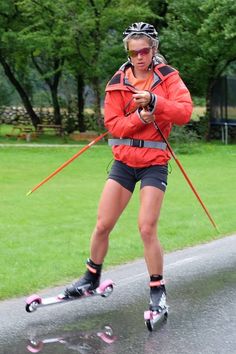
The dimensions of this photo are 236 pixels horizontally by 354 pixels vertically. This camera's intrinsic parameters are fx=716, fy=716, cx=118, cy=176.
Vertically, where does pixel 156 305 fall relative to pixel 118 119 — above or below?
below

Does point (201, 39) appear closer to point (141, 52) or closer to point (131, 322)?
point (141, 52)

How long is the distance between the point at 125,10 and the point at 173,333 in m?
25.0

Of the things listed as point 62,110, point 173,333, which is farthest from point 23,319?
point 62,110

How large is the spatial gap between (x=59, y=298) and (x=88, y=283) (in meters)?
0.27

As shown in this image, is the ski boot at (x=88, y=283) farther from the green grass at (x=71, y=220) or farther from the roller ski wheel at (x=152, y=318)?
the green grass at (x=71, y=220)

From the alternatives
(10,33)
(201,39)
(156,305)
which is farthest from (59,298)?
(10,33)

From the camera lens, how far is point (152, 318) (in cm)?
531

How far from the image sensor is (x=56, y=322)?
5.44 metres

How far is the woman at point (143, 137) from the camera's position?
5.47m

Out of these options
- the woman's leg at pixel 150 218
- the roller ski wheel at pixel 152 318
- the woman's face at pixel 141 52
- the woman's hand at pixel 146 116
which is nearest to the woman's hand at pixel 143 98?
the woman's hand at pixel 146 116

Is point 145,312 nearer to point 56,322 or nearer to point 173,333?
point 173,333

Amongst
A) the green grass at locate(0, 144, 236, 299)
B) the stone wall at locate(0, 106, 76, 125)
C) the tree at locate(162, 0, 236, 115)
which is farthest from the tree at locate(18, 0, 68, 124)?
the stone wall at locate(0, 106, 76, 125)

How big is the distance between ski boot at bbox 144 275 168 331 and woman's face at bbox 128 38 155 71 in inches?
65.2

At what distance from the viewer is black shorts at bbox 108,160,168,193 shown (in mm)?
5535
